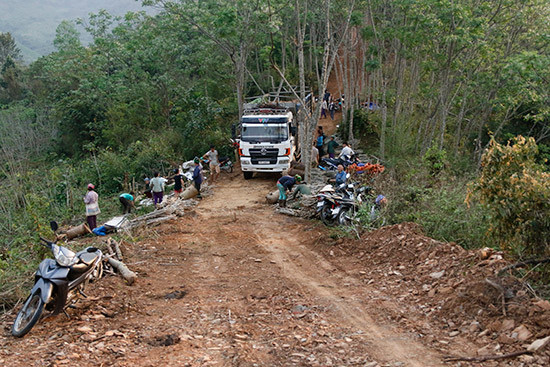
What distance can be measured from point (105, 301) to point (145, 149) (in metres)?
16.5

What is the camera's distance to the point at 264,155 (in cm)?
1711

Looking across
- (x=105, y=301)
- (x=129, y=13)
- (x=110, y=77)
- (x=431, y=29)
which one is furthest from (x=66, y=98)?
(x=105, y=301)

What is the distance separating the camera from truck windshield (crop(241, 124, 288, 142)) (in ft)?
56.7

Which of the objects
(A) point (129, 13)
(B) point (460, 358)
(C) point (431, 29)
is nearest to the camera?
(B) point (460, 358)

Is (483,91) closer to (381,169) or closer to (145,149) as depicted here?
(381,169)

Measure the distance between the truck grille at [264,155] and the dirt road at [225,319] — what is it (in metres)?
7.47

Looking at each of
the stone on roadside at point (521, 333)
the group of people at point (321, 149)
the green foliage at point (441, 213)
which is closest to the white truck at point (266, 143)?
the group of people at point (321, 149)

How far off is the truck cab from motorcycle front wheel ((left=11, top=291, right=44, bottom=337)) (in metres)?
12.0

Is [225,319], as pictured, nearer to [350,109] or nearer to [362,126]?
[350,109]

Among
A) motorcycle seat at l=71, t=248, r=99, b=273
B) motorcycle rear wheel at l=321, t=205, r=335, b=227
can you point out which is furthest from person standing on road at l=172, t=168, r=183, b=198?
motorcycle seat at l=71, t=248, r=99, b=273

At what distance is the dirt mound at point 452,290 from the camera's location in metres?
5.03

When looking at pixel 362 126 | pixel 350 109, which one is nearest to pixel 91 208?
pixel 350 109

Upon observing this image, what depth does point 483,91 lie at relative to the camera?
2106 centimetres

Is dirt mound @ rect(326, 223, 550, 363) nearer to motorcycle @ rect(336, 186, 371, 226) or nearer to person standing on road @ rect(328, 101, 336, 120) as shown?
motorcycle @ rect(336, 186, 371, 226)
